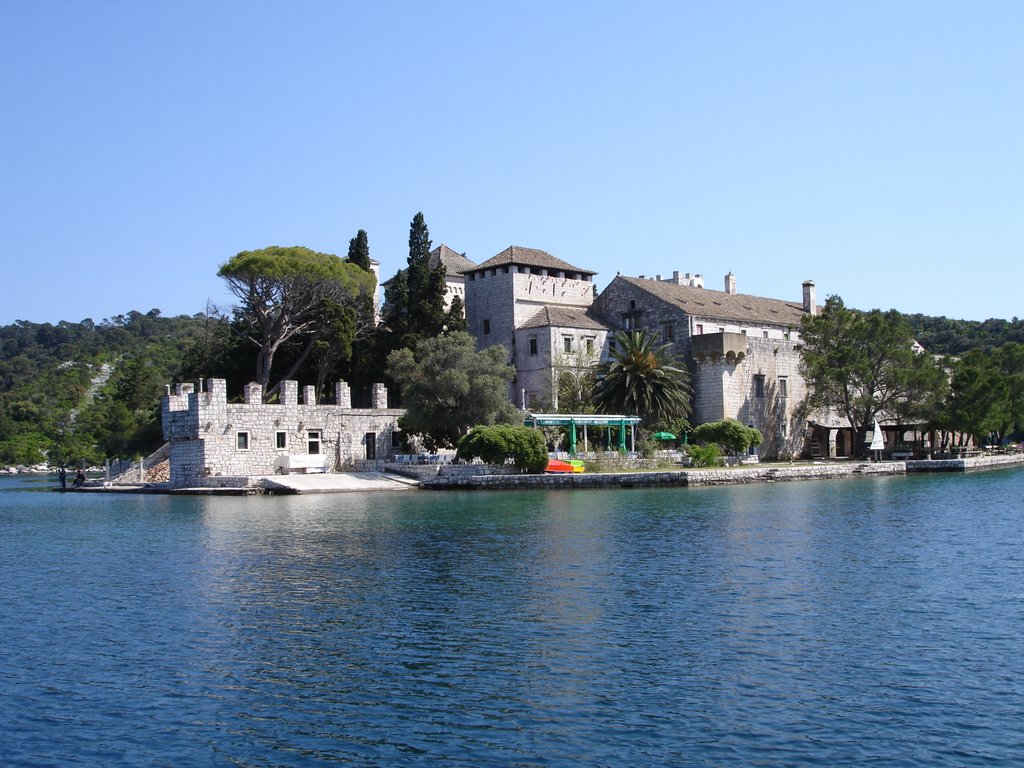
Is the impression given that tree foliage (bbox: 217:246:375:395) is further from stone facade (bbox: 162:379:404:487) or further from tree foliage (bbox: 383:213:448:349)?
stone facade (bbox: 162:379:404:487)

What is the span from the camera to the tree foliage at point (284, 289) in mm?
47438

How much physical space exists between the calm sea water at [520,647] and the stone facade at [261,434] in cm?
1596

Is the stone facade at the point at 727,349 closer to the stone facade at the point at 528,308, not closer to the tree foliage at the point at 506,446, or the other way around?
the stone facade at the point at 528,308

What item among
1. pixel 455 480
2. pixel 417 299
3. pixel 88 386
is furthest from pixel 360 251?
pixel 88 386

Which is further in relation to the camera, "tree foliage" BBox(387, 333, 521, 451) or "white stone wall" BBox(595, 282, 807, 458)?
"white stone wall" BBox(595, 282, 807, 458)

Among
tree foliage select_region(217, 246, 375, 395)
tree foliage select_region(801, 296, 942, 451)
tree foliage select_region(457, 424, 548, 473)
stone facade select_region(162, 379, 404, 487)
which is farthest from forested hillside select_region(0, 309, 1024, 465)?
tree foliage select_region(801, 296, 942, 451)

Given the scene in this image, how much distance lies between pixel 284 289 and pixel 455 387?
1233cm

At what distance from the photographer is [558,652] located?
494 inches

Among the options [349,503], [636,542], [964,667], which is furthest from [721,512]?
[964,667]

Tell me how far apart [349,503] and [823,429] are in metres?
32.7

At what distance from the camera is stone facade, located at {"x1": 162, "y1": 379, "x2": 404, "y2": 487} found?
4072 centimetres

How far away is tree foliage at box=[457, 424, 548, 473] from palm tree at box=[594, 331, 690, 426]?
26.4 feet

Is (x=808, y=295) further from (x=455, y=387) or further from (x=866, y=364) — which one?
(x=455, y=387)

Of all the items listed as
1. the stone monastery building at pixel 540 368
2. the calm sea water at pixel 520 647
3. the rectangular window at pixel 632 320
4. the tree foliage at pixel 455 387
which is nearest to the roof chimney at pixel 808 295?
the stone monastery building at pixel 540 368
